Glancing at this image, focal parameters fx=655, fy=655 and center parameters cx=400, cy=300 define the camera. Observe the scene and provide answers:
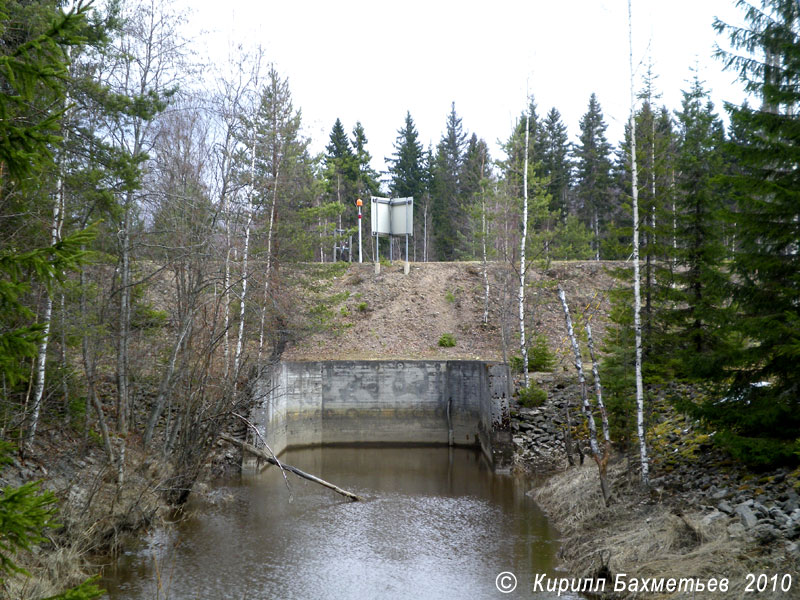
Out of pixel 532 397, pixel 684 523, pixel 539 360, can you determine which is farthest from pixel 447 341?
pixel 684 523

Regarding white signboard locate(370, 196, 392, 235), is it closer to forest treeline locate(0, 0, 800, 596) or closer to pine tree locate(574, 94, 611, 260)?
forest treeline locate(0, 0, 800, 596)

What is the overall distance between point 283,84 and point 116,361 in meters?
8.91

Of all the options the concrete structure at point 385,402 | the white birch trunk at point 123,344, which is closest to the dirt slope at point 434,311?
the concrete structure at point 385,402

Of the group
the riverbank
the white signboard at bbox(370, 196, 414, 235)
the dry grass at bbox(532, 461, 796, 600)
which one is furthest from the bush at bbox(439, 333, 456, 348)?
the dry grass at bbox(532, 461, 796, 600)

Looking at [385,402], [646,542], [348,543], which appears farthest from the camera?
[385,402]

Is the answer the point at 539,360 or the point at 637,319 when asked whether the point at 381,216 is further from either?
the point at 637,319

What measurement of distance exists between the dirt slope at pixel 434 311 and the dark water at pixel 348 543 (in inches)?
352

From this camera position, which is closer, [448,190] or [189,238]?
[189,238]

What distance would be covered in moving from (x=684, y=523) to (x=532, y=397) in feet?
30.2

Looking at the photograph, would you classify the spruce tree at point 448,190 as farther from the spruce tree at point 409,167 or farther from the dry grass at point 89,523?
A: the dry grass at point 89,523

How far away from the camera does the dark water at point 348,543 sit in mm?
9336

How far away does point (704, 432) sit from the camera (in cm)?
1132

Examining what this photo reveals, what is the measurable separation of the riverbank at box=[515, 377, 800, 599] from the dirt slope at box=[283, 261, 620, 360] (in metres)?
11.3

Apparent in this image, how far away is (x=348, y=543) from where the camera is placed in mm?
11430
